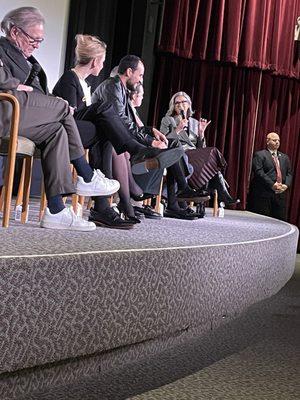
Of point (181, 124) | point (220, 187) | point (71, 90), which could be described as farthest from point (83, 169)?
point (220, 187)

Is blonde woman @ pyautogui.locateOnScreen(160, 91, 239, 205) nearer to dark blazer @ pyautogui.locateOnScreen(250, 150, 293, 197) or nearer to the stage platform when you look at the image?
the stage platform

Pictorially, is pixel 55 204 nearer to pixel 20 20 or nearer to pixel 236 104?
pixel 20 20

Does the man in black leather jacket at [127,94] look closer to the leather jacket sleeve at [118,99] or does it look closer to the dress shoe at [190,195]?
the leather jacket sleeve at [118,99]

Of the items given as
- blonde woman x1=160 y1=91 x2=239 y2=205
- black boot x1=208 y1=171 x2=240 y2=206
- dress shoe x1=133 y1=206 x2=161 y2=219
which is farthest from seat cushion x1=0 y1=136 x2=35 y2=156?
black boot x1=208 y1=171 x2=240 y2=206

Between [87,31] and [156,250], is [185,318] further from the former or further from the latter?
[87,31]

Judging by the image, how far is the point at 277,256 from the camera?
2.86m

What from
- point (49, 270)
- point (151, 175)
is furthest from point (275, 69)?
point (49, 270)

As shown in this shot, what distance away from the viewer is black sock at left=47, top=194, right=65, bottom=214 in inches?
77.5

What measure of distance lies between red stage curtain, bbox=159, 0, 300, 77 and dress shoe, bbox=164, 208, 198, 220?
304 cm

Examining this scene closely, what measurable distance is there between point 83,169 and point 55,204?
0.70 feet

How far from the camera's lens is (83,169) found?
215cm

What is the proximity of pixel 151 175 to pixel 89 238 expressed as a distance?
4.35 ft

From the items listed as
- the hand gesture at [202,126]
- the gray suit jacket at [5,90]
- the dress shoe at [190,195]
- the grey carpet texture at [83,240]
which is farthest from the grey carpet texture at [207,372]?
the hand gesture at [202,126]

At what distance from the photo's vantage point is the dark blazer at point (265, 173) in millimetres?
6215
